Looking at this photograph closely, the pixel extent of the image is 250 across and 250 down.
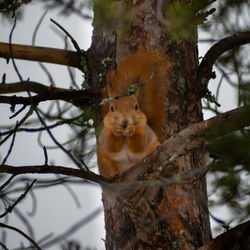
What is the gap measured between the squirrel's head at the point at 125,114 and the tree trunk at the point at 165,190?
28 cm

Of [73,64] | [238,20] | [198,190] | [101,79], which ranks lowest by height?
[198,190]

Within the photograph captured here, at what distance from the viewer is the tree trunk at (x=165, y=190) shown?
134cm

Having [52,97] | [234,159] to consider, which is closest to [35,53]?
[52,97]

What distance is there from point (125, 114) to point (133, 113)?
0.03m

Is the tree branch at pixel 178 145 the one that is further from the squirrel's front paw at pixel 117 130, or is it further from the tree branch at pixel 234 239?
the squirrel's front paw at pixel 117 130

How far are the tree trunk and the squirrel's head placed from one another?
0.28 meters

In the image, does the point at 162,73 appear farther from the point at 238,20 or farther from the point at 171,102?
the point at 238,20

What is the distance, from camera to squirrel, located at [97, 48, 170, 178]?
1.56m

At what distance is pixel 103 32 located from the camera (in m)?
1.63

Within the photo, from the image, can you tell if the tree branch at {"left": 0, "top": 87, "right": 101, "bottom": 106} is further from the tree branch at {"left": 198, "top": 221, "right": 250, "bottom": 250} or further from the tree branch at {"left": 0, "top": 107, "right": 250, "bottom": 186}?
the tree branch at {"left": 198, "top": 221, "right": 250, "bottom": 250}

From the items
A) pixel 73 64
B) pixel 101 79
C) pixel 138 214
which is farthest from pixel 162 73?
pixel 138 214

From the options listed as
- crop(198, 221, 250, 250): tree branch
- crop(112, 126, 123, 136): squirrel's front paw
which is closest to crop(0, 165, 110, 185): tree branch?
crop(198, 221, 250, 250): tree branch

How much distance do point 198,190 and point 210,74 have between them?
0.42m

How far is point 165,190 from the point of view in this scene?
128 centimetres
